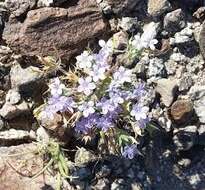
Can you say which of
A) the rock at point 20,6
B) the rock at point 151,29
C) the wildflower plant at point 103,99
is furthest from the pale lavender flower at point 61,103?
the rock at point 20,6

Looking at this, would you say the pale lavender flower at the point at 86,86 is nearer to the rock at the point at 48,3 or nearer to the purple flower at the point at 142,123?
the purple flower at the point at 142,123

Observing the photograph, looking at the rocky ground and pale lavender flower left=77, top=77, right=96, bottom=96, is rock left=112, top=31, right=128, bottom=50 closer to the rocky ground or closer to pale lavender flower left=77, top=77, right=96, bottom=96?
the rocky ground

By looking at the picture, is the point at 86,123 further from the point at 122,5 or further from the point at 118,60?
the point at 122,5

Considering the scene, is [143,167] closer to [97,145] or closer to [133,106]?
[97,145]

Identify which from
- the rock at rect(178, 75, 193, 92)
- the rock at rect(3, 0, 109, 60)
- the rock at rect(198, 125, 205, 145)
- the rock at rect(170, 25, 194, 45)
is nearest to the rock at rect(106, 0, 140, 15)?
the rock at rect(3, 0, 109, 60)

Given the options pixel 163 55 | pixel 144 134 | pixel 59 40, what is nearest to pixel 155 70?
pixel 163 55

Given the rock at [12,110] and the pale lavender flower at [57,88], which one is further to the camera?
the rock at [12,110]
